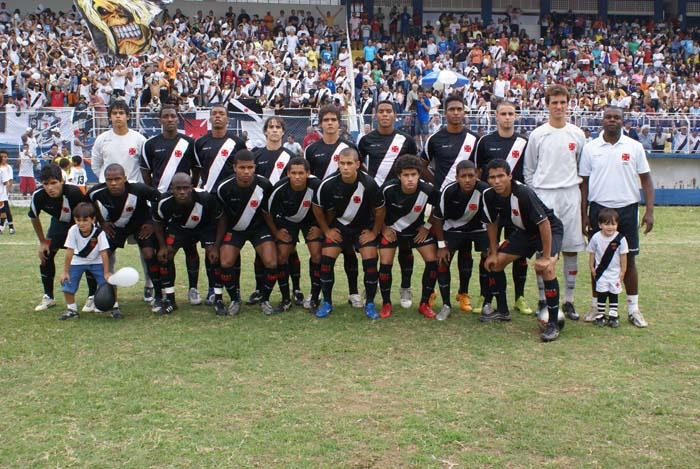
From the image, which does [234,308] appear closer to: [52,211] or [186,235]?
[186,235]

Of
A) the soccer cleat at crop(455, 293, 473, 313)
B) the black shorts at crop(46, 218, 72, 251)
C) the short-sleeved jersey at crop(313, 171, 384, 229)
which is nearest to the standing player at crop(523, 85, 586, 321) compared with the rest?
the soccer cleat at crop(455, 293, 473, 313)

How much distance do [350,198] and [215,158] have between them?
1.80 metres

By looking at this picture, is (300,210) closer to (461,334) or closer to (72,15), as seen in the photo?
(461,334)

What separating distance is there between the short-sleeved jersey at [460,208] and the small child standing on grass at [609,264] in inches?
47.1

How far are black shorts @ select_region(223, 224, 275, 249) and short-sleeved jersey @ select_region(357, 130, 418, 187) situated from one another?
1325mm

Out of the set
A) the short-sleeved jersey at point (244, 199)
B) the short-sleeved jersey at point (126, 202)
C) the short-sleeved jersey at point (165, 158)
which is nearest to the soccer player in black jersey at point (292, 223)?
the short-sleeved jersey at point (244, 199)

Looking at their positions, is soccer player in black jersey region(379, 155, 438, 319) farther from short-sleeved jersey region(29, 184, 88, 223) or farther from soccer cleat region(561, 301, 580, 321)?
short-sleeved jersey region(29, 184, 88, 223)

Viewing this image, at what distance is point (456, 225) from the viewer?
331 inches

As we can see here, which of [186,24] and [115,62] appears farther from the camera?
[186,24]

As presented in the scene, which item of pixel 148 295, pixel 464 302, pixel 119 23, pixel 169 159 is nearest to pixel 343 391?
pixel 464 302

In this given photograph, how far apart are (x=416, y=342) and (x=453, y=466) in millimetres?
2742

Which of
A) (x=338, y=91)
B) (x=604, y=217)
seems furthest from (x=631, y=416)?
(x=338, y=91)

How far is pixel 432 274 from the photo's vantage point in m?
8.52

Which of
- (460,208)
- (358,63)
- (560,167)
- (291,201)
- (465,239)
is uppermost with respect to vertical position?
(358,63)
